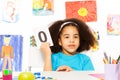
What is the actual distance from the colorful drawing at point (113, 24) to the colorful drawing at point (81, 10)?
6 centimetres

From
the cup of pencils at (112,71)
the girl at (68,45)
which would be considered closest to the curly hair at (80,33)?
the girl at (68,45)

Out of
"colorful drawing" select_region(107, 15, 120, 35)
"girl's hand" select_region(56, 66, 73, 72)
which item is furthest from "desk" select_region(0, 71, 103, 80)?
"colorful drawing" select_region(107, 15, 120, 35)

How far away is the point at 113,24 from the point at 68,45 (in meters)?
0.18

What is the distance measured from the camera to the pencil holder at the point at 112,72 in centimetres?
93

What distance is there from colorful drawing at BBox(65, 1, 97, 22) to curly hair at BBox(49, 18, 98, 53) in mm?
18

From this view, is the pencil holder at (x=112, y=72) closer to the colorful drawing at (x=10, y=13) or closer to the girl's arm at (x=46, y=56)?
the girl's arm at (x=46, y=56)

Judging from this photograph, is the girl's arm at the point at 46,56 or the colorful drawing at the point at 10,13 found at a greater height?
the colorful drawing at the point at 10,13

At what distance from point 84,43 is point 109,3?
0.17m

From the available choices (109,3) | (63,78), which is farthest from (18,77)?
(109,3)

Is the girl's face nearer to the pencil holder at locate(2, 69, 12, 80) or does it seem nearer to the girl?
the girl

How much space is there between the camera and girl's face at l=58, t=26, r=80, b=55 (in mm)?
986

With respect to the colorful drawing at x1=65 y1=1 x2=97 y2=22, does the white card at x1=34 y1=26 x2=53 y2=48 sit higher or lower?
lower

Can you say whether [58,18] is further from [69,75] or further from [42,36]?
[69,75]

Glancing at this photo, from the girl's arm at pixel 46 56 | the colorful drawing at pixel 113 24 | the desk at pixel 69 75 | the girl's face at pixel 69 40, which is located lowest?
the desk at pixel 69 75
